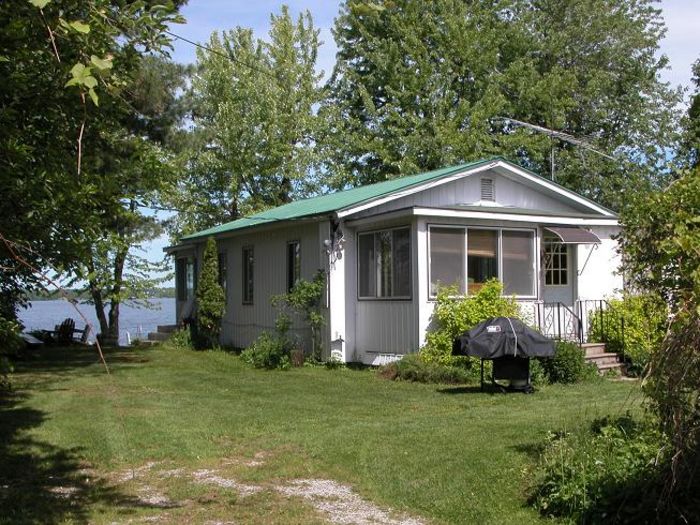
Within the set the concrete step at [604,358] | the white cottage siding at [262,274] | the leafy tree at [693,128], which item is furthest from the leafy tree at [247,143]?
the concrete step at [604,358]

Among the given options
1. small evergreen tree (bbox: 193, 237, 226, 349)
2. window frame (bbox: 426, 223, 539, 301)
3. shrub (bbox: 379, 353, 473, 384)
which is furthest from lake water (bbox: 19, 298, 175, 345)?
window frame (bbox: 426, 223, 539, 301)

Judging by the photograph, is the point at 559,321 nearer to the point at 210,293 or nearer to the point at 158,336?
the point at 210,293

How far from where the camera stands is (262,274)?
64.6 ft

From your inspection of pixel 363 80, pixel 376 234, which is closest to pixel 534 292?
pixel 376 234

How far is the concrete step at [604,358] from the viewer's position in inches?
582

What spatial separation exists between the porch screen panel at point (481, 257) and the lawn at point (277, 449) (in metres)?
3.17

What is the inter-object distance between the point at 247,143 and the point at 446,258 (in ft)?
68.8

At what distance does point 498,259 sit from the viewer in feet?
50.8

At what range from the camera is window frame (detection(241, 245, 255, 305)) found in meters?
20.4

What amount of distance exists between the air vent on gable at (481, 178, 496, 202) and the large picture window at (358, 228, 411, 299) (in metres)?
2.49

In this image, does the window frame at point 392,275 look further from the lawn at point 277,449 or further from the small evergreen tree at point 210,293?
the small evergreen tree at point 210,293

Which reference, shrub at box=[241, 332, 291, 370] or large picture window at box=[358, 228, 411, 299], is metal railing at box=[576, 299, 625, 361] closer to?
large picture window at box=[358, 228, 411, 299]

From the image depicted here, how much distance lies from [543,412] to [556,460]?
3664mm

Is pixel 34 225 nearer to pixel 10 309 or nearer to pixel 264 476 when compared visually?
pixel 264 476
